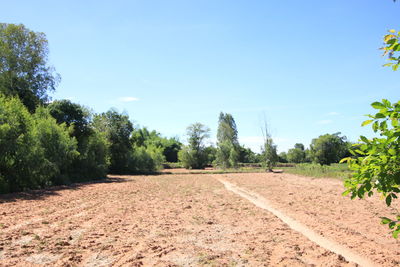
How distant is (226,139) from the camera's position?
249 feet

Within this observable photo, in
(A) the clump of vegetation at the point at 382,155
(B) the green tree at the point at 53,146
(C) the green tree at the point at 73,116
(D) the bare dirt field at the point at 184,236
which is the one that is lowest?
(D) the bare dirt field at the point at 184,236

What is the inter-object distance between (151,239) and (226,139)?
69.8 meters

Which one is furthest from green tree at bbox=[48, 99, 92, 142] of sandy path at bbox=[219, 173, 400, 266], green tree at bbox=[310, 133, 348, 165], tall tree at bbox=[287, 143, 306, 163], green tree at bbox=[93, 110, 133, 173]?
tall tree at bbox=[287, 143, 306, 163]

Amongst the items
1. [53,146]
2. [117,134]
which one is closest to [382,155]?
[53,146]

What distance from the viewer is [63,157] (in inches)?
874

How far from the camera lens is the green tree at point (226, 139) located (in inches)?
2352

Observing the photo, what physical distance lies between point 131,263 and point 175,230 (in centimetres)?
259

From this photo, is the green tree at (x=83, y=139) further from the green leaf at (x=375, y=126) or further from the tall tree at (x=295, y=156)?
the tall tree at (x=295, y=156)

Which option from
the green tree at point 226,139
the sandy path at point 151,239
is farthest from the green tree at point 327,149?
the sandy path at point 151,239

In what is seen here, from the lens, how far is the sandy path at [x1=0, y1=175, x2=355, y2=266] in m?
5.30

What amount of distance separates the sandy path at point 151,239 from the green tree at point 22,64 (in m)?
22.1

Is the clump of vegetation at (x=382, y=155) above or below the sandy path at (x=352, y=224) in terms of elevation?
above

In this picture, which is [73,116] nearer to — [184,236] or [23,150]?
[23,150]

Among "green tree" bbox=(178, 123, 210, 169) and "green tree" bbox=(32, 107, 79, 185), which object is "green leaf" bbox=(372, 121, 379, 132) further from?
"green tree" bbox=(178, 123, 210, 169)
